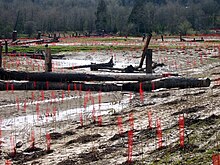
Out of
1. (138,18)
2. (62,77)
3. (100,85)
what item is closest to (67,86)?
(62,77)

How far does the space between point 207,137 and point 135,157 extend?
5.84ft

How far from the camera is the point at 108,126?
571 inches

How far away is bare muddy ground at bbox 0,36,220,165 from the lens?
10.4 metres

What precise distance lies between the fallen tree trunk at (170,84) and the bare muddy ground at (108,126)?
405 mm

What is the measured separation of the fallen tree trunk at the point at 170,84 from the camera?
808 inches

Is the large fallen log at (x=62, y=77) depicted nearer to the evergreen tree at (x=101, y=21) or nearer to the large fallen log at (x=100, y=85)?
the large fallen log at (x=100, y=85)

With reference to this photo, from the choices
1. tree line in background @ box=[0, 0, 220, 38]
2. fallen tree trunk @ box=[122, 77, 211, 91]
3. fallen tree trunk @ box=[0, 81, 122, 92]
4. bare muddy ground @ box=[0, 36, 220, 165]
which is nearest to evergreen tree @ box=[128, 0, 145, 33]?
tree line in background @ box=[0, 0, 220, 38]

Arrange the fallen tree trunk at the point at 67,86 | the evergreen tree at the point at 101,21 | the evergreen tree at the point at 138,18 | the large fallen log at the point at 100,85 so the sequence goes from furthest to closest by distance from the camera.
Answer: the evergreen tree at the point at 101,21 < the evergreen tree at the point at 138,18 < the fallen tree trunk at the point at 67,86 < the large fallen log at the point at 100,85

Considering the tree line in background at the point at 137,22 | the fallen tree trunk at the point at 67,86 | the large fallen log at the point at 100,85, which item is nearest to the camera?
the large fallen log at the point at 100,85

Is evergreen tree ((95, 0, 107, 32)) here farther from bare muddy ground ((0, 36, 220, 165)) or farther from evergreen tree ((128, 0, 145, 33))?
bare muddy ground ((0, 36, 220, 165))

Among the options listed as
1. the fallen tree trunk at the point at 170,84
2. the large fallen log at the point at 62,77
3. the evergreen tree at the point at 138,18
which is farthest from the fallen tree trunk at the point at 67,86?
the evergreen tree at the point at 138,18

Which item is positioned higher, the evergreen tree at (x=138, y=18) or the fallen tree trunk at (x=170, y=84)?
the evergreen tree at (x=138, y=18)

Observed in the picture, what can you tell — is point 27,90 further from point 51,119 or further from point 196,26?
point 196,26

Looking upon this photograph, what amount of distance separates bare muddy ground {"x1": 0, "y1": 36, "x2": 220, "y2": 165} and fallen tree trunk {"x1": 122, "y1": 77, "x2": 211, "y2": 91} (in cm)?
41
